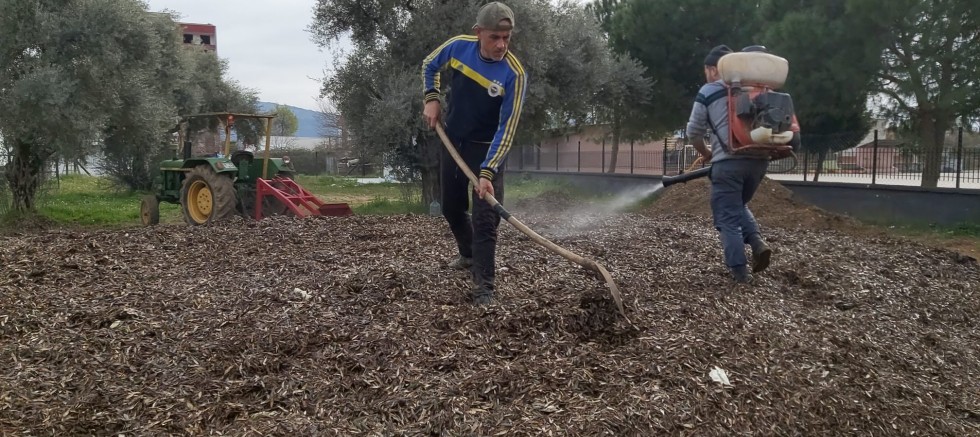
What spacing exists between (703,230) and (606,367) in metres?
5.42

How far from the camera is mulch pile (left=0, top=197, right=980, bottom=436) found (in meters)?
2.83

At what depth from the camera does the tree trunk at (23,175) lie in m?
11.1

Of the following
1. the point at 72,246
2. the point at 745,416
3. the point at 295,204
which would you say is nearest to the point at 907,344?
the point at 745,416

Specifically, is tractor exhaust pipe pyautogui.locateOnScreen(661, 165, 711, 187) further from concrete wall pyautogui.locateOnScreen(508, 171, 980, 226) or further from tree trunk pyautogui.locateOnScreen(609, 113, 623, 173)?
tree trunk pyautogui.locateOnScreen(609, 113, 623, 173)

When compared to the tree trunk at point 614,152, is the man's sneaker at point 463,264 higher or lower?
lower

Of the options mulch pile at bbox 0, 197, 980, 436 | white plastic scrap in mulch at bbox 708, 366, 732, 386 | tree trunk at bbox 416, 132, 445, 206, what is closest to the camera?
mulch pile at bbox 0, 197, 980, 436

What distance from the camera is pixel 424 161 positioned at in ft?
41.4

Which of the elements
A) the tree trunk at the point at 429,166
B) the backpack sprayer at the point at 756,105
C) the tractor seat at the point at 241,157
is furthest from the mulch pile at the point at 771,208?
the tractor seat at the point at 241,157

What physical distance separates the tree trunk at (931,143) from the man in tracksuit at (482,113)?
9834 mm

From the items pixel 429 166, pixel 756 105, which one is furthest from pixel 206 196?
pixel 756 105

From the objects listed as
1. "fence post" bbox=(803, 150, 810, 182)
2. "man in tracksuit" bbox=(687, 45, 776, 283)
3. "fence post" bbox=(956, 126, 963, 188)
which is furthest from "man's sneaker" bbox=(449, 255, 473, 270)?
"fence post" bbox=(803, 150, 810, 182)

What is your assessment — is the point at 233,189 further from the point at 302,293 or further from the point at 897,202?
the point at 897,202

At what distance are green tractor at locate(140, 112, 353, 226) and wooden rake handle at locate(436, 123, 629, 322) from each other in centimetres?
507

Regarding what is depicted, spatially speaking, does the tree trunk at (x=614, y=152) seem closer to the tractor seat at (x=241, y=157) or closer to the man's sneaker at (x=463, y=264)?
the tractor seat at (x=241, y=157)
